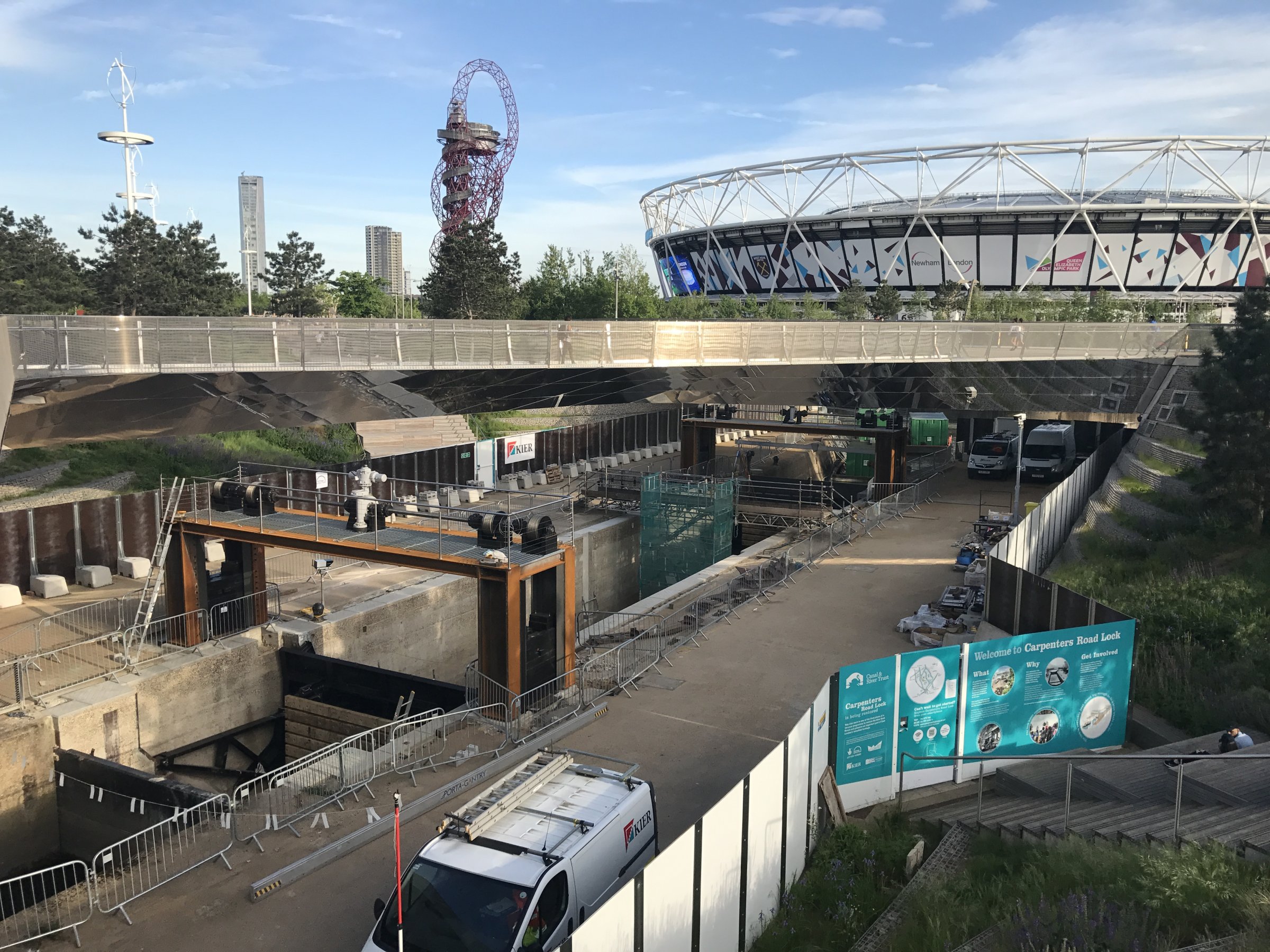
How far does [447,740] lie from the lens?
50.5ft

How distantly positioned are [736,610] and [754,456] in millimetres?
27736

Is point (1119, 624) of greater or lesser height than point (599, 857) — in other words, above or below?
above

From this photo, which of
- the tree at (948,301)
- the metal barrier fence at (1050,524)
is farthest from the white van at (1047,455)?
the tree at (948,301)

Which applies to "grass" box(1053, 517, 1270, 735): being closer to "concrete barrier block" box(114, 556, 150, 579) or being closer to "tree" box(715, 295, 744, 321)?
"concrete barrier block" box(114, 556, 150, 579)

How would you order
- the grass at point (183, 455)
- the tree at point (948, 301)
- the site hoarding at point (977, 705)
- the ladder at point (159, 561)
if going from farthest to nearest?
the tree at point (948, 301) → the grass at point (183, 455) → the ladder at point (159, 561) → the site hoarding at point (977, 705)

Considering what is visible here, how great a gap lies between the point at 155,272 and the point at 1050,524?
39.2 metres

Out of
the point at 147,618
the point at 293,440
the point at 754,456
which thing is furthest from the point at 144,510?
the point at 754,456

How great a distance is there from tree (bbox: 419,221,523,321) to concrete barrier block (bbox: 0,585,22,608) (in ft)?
129

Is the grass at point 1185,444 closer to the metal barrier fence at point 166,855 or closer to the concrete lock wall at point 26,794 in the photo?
the metal barrier fence at point 166,855

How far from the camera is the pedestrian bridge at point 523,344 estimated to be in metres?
18.3

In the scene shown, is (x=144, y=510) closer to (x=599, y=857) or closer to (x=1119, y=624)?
(x=599, y=857)

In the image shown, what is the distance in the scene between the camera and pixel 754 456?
49031 millimetres

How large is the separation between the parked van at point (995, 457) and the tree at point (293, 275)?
122ft

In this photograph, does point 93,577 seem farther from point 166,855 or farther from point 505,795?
point 505,795
